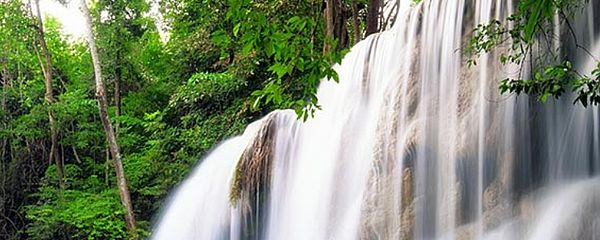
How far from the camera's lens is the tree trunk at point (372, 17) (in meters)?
10.4

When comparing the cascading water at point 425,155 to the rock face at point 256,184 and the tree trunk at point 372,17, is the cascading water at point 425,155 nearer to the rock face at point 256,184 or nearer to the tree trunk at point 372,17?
the rock face at point 256,184

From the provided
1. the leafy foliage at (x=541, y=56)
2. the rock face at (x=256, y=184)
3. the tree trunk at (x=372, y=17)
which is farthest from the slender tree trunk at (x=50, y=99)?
the leafy foliage at (x=541, y=56)

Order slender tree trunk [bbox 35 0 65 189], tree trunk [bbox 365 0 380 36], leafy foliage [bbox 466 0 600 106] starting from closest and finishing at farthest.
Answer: leafy foliage [bbox 466 0 600 106] < tree trunk [bbox 365 0 380 36] < slender tree trunk [bbox 35 0 65 189]

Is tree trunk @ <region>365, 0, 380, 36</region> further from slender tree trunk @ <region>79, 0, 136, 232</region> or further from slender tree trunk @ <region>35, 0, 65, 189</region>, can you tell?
slender tree trunk @ <region>35, 0, 65, 189</region>

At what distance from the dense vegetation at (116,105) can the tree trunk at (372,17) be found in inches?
0.7

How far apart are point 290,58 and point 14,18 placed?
1156 cm

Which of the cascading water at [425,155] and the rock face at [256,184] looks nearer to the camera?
the cascading water at [425,155]

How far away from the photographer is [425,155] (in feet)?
18.4

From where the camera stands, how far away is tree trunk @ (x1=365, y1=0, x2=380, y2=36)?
34.1 ft

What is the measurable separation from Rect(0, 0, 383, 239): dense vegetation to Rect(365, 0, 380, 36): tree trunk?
2 cm

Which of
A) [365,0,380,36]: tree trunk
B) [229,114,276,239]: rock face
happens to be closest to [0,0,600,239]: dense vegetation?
[365,0,380,36]: tree trunk

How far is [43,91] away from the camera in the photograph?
529 inches

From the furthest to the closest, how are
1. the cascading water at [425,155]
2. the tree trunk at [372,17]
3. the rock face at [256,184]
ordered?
the tree trunk at [372,17], the rock face at [256,184], the cascading water at [425,155]

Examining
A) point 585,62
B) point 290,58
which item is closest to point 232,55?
point 585,62
